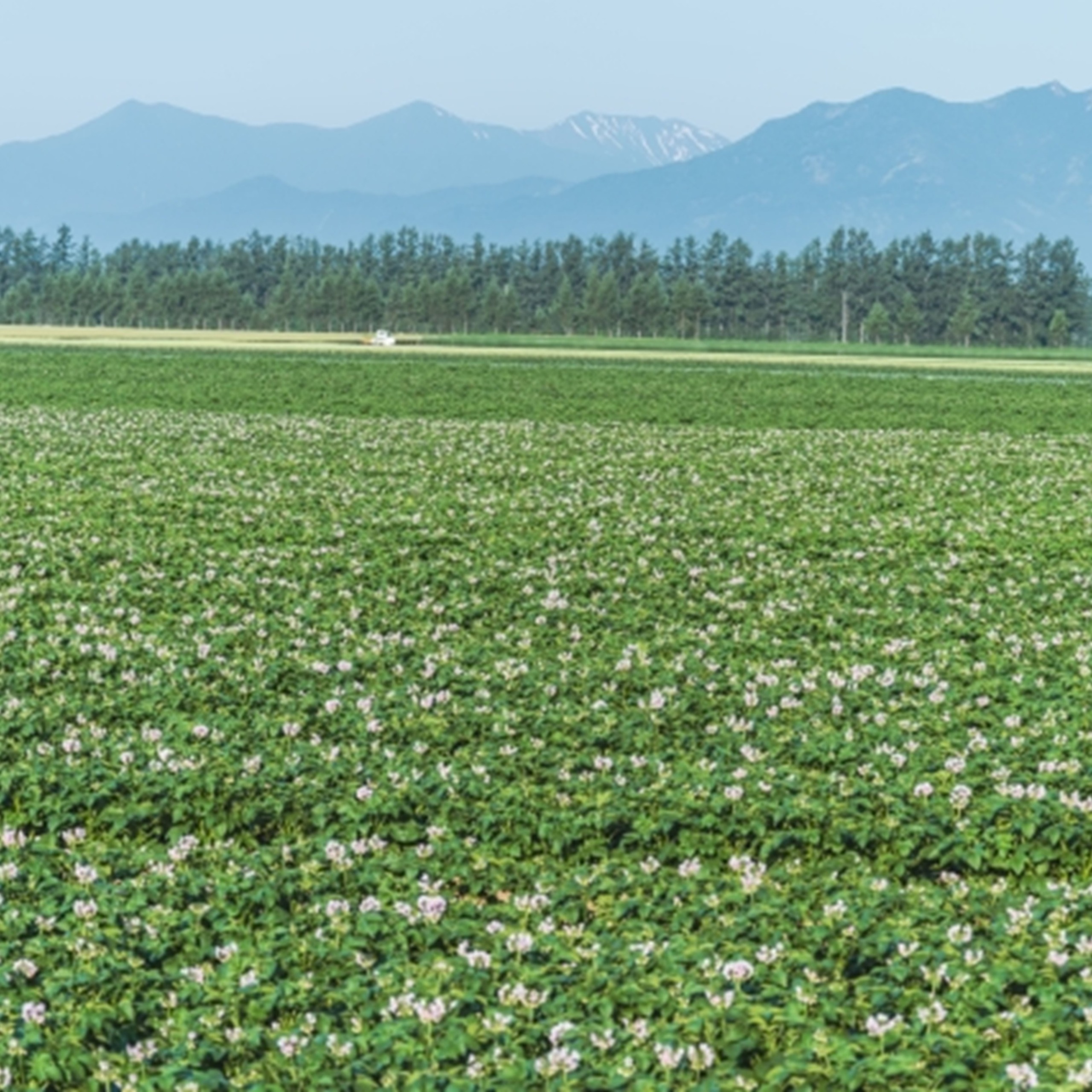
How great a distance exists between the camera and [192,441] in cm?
3409

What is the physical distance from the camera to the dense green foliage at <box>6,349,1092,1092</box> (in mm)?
6984

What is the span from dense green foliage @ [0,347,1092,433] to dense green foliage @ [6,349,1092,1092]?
22.2 metres

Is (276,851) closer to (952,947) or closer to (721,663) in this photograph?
(952,947)

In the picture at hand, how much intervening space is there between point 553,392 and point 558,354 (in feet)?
159

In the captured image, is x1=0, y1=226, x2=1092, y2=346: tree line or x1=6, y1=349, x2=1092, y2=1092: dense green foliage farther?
x1=0, y1=226, x2=1092, y2=346: tree line

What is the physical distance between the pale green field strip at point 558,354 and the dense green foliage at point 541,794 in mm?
65071

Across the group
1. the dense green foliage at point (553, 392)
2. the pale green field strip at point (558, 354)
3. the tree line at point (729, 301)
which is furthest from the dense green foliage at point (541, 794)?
the tree line at point (729, 301)

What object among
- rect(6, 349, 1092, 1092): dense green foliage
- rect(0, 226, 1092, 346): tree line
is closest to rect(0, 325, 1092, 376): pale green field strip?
rect(0, 226, 1092, 346): tree line

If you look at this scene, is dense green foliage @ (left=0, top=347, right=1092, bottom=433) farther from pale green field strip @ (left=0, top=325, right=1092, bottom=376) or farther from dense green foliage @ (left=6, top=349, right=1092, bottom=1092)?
dense green foliage @ (left=6, top=349, right=1092, bottom=1092)

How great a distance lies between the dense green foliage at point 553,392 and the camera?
151ft

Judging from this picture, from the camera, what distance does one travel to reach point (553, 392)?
55.5 metres

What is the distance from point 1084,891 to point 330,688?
6.75 metres

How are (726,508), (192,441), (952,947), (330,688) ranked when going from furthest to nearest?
(192,441) < (726,508) < (330,688) < (952,947)

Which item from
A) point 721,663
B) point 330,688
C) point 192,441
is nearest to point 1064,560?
point 721,663
